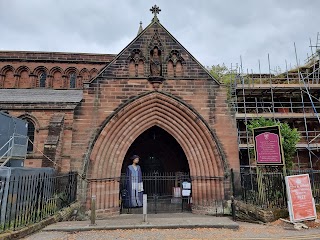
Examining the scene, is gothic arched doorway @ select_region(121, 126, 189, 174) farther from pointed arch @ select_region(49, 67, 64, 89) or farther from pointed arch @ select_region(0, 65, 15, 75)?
pointed arch @ select_region(0, 65, 15, 75)

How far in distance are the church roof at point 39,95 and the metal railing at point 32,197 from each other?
23.8 ft

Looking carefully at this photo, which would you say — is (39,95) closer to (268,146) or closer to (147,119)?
(147,119)

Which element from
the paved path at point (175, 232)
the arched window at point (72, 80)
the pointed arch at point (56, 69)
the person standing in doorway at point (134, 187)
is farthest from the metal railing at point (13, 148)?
the pointed arch at point (56, 69)

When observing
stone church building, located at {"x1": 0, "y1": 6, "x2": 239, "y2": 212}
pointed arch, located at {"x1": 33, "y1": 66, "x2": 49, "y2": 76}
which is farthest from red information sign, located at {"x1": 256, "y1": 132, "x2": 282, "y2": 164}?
pointed arch, located at {"x1": 33, "y1": 66, "x2": 49, "y2": 76}

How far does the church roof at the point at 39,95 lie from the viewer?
1625cm

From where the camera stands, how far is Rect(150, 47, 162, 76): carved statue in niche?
12359mm

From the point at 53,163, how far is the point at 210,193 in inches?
310

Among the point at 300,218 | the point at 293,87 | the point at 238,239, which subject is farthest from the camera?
the point at 293,87

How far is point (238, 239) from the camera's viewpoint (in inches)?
249

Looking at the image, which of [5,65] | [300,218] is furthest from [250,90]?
[5,65]

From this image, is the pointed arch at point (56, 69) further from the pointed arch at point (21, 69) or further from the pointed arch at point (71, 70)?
the pointed arch at point (21, 69)

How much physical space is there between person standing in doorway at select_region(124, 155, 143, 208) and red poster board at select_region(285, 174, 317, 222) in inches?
281

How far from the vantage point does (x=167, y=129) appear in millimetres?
12086

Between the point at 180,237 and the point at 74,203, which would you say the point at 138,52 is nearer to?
the point at 74,203
